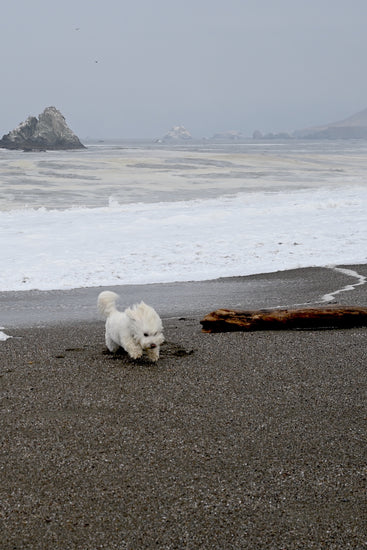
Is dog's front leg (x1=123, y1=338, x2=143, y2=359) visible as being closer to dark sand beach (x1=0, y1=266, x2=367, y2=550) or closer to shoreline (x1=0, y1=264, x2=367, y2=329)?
dark sand beach (x1=0, y1=266, x2=367, y2=550)

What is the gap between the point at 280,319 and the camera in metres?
6.41

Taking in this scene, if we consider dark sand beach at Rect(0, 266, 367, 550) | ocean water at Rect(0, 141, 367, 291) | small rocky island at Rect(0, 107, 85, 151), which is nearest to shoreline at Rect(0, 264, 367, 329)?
ocean water at Rect(0, 141, 367, 291)

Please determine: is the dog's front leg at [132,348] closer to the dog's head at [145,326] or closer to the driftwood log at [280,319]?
the dog's head at [145,326]

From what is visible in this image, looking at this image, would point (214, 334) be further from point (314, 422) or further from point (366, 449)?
point (366, 449)

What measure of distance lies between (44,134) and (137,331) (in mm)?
124045

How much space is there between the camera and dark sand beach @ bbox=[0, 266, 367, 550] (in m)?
2.89

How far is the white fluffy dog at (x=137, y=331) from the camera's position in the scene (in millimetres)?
4973

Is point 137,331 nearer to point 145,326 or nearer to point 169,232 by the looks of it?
point 145,326

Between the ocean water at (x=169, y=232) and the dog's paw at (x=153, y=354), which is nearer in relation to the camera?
the dog's paw at (x=153, y=354)

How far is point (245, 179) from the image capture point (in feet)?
122

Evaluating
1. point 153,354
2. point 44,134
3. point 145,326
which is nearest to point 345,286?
point 153,354

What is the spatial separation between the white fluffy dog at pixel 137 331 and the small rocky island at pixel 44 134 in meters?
115

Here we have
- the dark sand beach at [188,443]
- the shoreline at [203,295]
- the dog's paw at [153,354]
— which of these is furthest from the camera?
the shoreline at [203,295]

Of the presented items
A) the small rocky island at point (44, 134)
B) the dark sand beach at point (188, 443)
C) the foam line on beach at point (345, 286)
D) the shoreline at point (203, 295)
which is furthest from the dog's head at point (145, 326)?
the small rocky island at point (44, 134)
